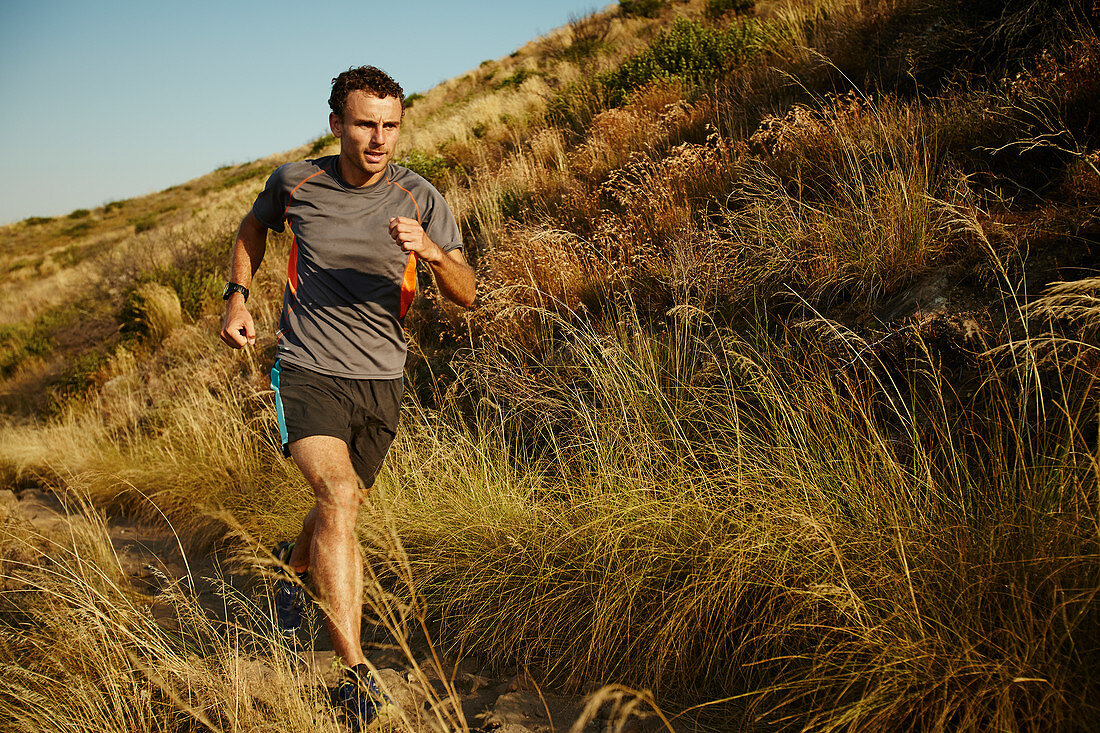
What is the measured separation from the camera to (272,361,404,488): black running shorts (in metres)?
3.11

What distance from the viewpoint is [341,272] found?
337cm

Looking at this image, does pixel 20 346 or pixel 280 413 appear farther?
pixel 20 346

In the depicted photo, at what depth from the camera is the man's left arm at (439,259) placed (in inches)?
111

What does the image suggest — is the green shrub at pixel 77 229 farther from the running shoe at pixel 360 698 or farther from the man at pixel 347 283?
the running shoe at pixel 360 698

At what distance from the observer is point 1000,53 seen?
5.15m

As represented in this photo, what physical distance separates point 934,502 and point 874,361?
1.15 m

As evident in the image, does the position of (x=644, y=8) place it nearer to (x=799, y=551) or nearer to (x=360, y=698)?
(x=799, y=551)

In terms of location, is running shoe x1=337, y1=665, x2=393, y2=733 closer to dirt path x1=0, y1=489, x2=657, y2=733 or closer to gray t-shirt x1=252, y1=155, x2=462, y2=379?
dirt path x1=0, y1=489, x2=657, y2=733

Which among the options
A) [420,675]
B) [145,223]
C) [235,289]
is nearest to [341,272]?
[235,289]

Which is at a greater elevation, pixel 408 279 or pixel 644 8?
pixel 644 8

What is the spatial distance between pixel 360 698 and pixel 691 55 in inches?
323

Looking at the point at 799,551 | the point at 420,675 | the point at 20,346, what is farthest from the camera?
the point at 20,346

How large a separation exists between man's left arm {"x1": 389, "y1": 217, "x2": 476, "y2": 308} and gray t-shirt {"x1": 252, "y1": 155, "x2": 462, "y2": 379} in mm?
285

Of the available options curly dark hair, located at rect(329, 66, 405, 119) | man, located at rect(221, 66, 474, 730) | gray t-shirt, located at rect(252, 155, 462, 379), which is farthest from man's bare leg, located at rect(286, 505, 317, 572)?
curly dark hair, located at rect(329, 66, 405, 119)
